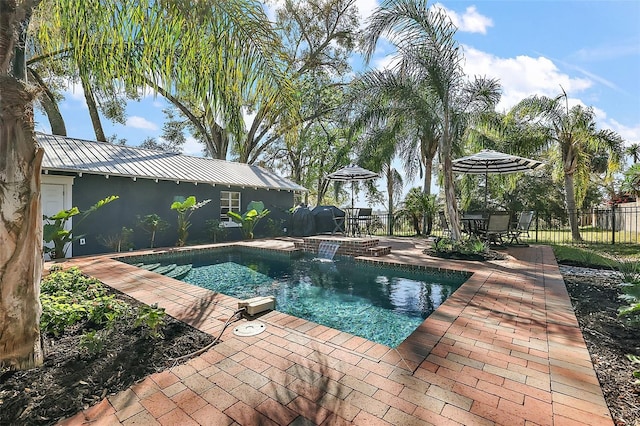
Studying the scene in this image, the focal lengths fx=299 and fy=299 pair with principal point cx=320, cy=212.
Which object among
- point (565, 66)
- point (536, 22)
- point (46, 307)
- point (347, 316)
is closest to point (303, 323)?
point (347, 316)

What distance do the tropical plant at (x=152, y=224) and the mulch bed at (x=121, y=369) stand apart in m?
8.03

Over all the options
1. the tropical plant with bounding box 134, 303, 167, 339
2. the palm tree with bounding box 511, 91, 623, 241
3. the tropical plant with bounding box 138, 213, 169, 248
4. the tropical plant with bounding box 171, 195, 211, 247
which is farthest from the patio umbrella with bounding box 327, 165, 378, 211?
the tropical plant with bounding box 134, 303, 167, 339

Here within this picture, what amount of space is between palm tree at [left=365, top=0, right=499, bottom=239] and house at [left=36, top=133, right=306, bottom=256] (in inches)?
332

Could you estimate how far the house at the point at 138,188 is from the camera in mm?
9430

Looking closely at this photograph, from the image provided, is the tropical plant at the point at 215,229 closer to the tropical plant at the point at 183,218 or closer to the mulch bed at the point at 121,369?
the tropical plant at the point at 183,218

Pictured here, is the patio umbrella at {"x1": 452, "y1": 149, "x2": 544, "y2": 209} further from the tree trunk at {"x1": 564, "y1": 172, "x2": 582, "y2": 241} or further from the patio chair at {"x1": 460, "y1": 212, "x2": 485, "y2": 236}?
the tree trunk at {"x1": 564, "y1": 172, "x2": 582, "y2": 241}

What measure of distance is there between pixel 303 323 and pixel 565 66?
14898 millimetres

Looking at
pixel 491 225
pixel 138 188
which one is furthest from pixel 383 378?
pixel 138 188

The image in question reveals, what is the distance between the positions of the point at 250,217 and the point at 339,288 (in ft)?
24.4

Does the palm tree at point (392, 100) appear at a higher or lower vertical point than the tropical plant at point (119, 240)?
higher

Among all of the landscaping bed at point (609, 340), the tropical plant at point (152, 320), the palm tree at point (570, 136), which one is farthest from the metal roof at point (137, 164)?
the landscaping bed at point (609, 340)

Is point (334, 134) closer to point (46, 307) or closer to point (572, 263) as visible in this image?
point (572, 263)

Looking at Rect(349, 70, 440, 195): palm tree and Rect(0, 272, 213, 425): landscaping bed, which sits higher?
Rect(349, 70, 440, 195): palm tree

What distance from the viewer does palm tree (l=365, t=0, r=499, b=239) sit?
26.7 ft
